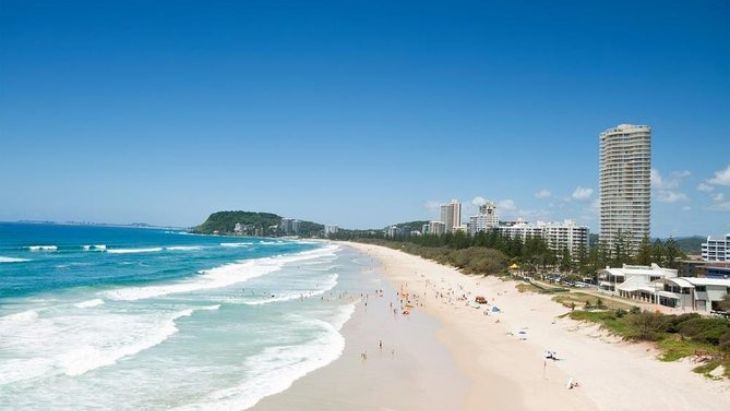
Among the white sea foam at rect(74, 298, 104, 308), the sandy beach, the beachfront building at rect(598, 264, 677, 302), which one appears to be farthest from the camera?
the beachfront building at rect(598, 264, 677, 302)

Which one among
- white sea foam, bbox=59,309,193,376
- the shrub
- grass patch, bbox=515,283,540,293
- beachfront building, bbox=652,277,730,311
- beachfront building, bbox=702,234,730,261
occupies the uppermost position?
beachfront building, bbox=702,234,730,261

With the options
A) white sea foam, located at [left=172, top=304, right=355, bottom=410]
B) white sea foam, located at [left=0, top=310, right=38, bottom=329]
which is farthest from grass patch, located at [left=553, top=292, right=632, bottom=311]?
white sea foam, located at [left=0, top=310, right=38, bottom=329]

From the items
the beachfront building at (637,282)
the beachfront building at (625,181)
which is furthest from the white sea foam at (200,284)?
the beachfront building at (625,181)

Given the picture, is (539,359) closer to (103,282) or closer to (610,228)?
(103,282)

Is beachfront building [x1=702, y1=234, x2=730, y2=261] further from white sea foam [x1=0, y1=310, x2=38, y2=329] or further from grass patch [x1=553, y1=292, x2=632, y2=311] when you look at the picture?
white sea foam [x1=0, y1=310, x2=38, y2=329]

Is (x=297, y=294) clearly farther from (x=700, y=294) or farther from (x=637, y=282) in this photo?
(x=700, y=294)

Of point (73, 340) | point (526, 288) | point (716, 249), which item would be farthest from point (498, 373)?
point (716, 249)

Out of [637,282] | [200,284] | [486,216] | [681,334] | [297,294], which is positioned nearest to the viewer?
[681,334]
